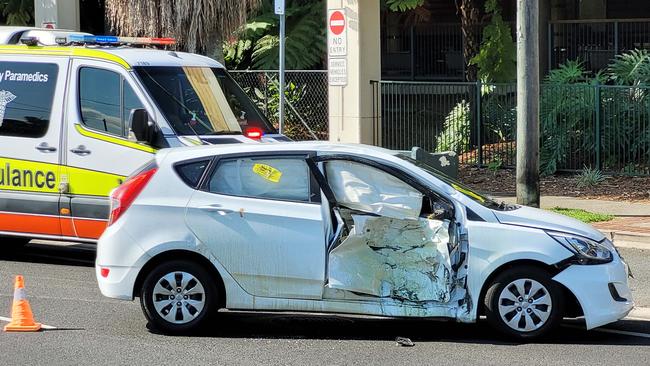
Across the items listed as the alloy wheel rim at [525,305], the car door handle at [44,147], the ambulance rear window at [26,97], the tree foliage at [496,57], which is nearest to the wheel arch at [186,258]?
the alloy wheel rim at [525,305]

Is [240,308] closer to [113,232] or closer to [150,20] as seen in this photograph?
[113,232]

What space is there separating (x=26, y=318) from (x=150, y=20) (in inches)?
374

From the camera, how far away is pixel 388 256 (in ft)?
27.2

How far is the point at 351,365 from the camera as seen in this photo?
7.64 m

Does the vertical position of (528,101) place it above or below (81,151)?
above

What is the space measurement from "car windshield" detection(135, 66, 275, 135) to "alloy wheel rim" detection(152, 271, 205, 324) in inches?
133

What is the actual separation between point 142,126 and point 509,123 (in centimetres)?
1014

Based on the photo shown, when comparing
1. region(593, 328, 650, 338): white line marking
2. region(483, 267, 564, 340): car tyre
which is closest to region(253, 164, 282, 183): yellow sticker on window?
region(483, 267, 564, 340): car tyre

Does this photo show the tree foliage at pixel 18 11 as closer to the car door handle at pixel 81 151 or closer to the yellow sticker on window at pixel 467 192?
the car door handle at pixel 81 151

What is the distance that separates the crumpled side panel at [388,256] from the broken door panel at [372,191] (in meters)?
0.09

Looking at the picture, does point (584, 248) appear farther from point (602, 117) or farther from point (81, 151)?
point (602, 117)

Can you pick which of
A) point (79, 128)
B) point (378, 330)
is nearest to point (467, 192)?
point (378, 330)

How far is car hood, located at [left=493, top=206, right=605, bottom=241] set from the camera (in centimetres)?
824

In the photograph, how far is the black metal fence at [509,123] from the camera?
18.3 meters
